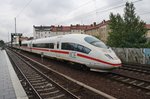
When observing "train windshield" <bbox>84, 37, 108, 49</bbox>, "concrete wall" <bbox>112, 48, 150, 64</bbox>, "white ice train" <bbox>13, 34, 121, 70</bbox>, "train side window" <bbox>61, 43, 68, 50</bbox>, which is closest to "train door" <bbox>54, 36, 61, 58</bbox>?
"train side window" <bbox>61, 43, 68, 50</bbox>

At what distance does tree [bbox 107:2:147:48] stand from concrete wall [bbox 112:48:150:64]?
1952 mm

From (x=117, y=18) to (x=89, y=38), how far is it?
1441 inches

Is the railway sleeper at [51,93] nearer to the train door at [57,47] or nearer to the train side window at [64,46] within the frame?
the train side window at [64,46]

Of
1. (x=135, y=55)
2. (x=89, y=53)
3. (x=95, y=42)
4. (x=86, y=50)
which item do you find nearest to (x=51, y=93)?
(x=89, y=53)

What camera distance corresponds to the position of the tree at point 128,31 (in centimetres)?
2867

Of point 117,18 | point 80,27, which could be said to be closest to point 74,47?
point 117,18

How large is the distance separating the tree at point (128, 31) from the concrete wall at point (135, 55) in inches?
76.9

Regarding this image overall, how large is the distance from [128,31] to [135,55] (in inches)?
396

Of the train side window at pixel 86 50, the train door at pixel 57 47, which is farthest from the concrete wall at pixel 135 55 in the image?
the train side window at pixel 86 50

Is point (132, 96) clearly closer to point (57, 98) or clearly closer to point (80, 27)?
point (57, 98)

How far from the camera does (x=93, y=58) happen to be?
1300 cm

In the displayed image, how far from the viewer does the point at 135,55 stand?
79.0 feet

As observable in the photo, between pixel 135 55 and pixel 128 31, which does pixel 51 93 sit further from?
pixel 128 31

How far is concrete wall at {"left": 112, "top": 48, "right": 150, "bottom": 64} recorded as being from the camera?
22.3 metres
